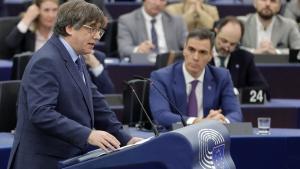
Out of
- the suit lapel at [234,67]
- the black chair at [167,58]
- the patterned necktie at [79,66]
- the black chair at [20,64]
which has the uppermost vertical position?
the patterned necktie at [79,66]

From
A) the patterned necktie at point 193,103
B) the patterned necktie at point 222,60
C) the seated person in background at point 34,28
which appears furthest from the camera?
the seated person in background at point 34,28

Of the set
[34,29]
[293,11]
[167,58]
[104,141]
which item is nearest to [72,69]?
[104,141]

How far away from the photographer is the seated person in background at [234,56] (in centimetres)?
786

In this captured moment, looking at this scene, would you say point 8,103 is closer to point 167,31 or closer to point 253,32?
point 167,31

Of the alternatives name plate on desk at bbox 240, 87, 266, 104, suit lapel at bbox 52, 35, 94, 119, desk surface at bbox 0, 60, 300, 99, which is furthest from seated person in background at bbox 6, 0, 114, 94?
suit lapel at bbox 52, 35, 94, 119

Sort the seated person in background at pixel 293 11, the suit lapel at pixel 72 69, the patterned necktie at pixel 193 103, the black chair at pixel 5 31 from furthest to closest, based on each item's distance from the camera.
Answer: the seated person in background at pixel 293 11, the black chair at pixel 5 31, the patterned necktie at pixel 193 103, the suit lapel at pixel 72 69

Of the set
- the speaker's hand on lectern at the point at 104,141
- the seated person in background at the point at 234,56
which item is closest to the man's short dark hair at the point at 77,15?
the speaker's hand on lectern at the point at 104,141

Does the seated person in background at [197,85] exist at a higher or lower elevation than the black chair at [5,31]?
higher

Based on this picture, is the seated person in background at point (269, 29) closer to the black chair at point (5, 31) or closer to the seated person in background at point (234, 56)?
the seated person in background at point (234, 56)

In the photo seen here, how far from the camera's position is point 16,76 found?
7539 mm

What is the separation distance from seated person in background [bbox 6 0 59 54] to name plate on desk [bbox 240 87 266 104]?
214 cm

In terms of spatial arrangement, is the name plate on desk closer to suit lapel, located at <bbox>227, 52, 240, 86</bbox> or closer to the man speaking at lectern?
suit lapel, located at <bbox>227, 52, 240, 86</bbox>

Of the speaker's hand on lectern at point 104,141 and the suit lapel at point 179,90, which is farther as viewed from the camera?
the suit lapel at point 179,90

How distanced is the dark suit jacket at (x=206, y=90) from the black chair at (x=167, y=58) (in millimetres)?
1342
